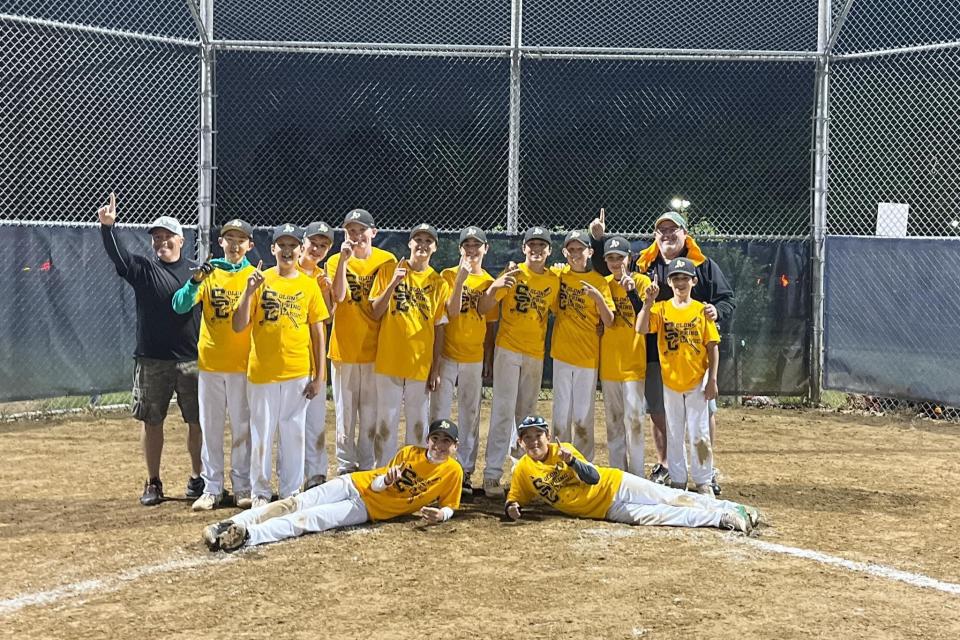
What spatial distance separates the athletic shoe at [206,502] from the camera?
6.48 metres

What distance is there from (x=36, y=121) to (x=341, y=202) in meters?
4.90

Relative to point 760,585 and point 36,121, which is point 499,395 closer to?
point 760,585

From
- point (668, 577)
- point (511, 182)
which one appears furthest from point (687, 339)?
point (511, 182)

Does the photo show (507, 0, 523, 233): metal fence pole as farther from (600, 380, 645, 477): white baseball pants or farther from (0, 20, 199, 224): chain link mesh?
(600, 380, 645, 477): white baseball pants

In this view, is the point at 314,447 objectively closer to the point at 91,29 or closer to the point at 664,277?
the point at 664,277

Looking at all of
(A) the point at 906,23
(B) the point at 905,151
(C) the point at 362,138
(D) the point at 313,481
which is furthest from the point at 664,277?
(A) the point at 906,23

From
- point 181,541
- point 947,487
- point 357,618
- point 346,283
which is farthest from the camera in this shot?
point 947,487

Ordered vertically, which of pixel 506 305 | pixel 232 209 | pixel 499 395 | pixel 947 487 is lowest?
pixel 947 487

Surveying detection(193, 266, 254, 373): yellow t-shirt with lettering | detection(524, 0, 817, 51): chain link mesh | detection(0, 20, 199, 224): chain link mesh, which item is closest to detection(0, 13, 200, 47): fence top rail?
detection(0, 20, 199, 224): chain link mesh

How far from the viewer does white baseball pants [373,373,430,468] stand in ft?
22.5

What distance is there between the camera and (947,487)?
752cm

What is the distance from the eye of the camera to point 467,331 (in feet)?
23.1

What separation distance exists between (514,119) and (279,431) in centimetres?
563

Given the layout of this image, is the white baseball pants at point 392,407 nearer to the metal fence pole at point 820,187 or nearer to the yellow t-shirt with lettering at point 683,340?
the yellow t-shirt with lettering at point 683,340
